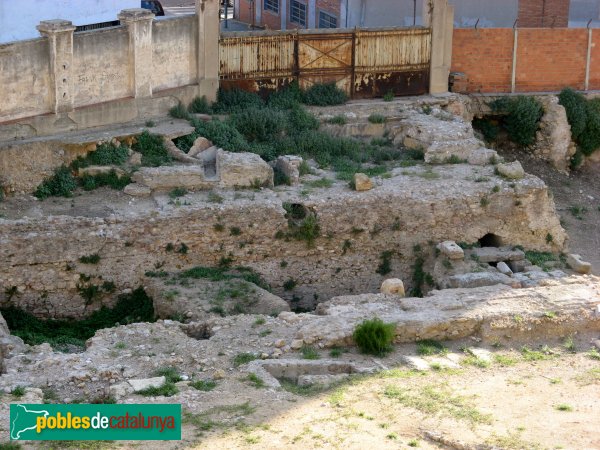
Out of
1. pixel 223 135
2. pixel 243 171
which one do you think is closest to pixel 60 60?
pixel 223 135

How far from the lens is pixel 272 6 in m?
34.0

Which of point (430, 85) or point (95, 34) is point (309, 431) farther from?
point (430, 85)

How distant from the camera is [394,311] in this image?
56.7 ft

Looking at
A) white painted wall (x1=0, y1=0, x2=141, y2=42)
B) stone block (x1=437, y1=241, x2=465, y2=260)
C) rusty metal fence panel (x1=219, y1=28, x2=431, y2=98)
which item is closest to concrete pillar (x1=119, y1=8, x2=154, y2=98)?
rusty metal fence panel (x1=219, y1=28, x2=431, y2=98)

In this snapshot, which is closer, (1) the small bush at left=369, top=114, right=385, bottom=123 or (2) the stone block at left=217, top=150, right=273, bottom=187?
(2) the stone block at left=217, top=150, right=273, bottom=187

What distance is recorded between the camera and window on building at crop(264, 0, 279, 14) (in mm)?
33781

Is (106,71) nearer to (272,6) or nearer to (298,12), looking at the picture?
(298,12)

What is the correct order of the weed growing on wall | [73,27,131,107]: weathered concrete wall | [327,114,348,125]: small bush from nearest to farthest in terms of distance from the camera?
1. the weed growing on wall
2. [73,27,131,107]: weathered concrete wall
3. [327,114,348,125]: small bush

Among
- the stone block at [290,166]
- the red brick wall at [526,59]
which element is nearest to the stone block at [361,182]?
the stone block at [290,166]

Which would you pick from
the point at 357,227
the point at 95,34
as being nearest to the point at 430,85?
the point at 357,227

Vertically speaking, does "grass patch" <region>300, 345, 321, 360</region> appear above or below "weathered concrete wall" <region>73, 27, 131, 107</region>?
below

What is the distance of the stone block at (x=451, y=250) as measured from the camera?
20719mm

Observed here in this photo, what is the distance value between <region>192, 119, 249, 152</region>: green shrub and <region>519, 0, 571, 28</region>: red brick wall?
10903 mm

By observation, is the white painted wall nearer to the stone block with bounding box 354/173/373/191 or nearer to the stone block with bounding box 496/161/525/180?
the stone block with bounding box 354/173/373/191
